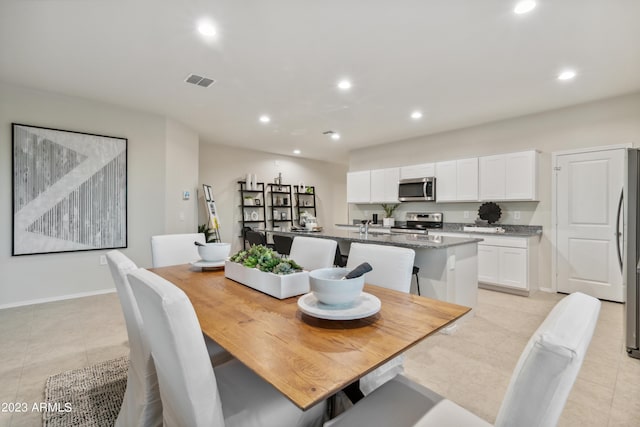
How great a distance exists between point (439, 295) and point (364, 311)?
199 cm

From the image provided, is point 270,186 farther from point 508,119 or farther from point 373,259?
point 373,259

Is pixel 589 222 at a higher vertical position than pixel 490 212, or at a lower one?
lower

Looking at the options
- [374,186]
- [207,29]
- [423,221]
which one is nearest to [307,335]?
[207,29]

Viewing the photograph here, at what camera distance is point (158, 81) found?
3.39 metres

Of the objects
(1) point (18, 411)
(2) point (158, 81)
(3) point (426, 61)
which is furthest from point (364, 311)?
(2) point (158, 81)

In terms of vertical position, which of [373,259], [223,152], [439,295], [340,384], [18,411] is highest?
[223,152]

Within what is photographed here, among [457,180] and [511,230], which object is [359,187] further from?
[511,230]

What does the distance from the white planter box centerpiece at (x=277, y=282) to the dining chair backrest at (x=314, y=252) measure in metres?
0.65

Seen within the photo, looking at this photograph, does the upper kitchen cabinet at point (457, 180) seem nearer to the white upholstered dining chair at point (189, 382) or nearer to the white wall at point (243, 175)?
the white wall at point (243, 175)

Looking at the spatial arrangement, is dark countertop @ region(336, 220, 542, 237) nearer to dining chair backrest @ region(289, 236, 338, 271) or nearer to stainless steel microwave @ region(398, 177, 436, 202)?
stainless steel microwave @ region(398, 177, 436, 202)

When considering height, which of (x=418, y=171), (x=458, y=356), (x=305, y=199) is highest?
(x=418, y=171)

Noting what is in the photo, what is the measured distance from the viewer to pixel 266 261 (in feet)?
5.26

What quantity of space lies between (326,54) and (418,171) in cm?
338

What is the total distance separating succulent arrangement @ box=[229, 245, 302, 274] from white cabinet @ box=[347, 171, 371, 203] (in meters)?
4.93
